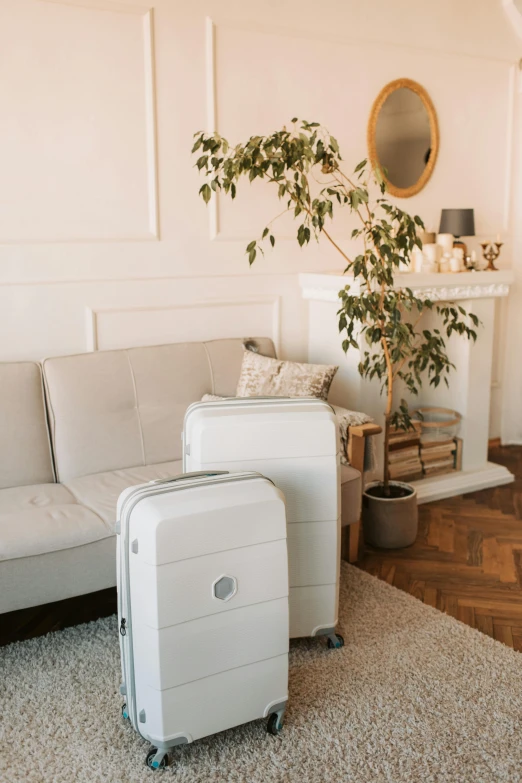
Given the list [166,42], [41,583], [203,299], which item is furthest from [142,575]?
[166,42]

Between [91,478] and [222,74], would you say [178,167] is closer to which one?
[222,74]

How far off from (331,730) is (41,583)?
95 centimetres

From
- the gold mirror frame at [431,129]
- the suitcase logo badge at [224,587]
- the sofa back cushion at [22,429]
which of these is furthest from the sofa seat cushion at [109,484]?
the gold mirror frame at [431,129]

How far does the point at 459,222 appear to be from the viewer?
4.07m

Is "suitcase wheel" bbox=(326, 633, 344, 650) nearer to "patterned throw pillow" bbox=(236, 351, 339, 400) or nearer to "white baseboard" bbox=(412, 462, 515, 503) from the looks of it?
"patterned throw pillow" bbox=(236, 351, 339, 400)

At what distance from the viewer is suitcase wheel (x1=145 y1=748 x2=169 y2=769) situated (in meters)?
1.91

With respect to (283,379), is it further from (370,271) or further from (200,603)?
(200,603)

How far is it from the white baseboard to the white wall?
90cm

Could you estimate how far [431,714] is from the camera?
212cm

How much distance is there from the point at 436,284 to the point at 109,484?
184 cm

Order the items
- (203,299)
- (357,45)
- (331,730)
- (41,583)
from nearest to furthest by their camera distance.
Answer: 1. (331,730)
2. (41,583)
3. (203,299)
4. (357,45)

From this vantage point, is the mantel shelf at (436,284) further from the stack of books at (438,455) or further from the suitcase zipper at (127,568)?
the suitcase zipper at (127,568)

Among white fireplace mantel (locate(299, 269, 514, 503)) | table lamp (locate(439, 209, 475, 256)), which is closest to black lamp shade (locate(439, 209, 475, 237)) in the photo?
table lamp (locate(439, 209, 475, 256))

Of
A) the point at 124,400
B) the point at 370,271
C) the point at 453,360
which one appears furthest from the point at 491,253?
the point at 124,400
